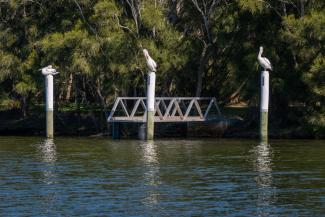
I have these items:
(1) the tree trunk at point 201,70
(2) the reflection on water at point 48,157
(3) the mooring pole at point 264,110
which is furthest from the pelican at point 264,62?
(2) the reflection on water at point 48,157

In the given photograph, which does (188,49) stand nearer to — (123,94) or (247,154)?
(123,94)

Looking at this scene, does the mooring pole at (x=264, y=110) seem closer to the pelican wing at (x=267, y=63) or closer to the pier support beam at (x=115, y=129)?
the pelican wing at (x=267, y=63)

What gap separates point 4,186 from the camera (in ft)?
104

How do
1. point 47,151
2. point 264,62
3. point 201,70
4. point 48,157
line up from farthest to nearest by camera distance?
point 201,70, point 264,62, point 47,151, point 48,157

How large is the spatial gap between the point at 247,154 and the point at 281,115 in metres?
14.1

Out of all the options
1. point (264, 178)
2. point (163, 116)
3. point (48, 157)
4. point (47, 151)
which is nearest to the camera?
point (264, 178)

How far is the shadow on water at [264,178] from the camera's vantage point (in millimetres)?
27719

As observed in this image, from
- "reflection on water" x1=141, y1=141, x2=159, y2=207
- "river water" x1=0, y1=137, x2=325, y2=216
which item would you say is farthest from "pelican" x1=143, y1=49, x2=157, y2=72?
"river water" x1=0, y1=137, x2=325, y2=216

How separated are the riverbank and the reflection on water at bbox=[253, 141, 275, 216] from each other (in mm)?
7980

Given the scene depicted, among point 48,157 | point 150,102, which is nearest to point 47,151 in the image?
point 48,157

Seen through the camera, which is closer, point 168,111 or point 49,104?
point 49,104

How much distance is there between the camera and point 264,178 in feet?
111

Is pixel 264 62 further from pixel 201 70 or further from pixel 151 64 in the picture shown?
pixel 201 70

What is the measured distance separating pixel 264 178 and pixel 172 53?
23.8 m
